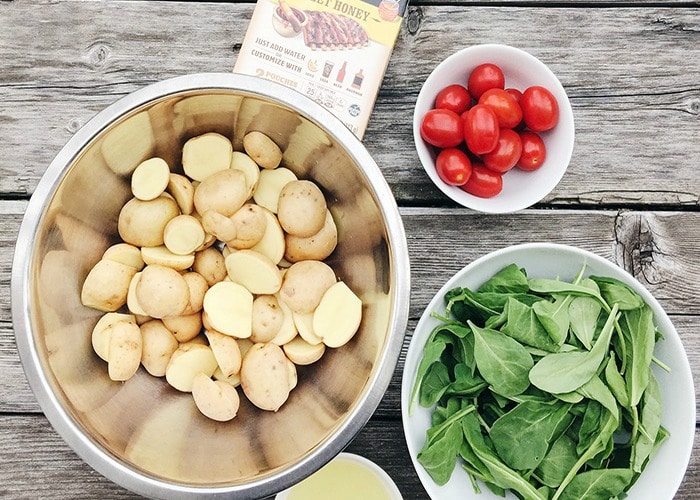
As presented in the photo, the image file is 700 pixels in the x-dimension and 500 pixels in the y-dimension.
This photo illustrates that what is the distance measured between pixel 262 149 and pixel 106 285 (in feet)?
0.86

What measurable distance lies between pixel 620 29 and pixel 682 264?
377 millimetres

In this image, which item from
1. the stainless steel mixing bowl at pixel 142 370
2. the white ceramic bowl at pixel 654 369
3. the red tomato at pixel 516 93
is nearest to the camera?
the stainless steel mixing bowl at pixel 142 370

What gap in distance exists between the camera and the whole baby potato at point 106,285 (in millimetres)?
827

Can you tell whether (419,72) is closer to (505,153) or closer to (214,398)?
(505,153)

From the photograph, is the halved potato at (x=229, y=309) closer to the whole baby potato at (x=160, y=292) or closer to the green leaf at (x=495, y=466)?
the whole baby potato at (x=160, y=292)

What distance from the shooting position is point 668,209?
3.36 feet

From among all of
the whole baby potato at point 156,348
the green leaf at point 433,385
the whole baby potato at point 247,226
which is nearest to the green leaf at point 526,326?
the green leaf at point 433,385

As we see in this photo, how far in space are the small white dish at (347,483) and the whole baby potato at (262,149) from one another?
420 millimetres

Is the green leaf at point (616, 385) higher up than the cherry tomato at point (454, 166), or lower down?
lower down

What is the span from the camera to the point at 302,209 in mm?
844

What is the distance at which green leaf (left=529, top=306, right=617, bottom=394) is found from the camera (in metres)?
0.79

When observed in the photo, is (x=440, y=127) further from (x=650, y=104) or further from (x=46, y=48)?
(x=46, y=48)

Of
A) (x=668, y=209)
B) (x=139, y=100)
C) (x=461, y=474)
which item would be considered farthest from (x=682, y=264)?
(x=139, y=100)

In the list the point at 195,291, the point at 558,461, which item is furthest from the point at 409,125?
the point at 558,461
